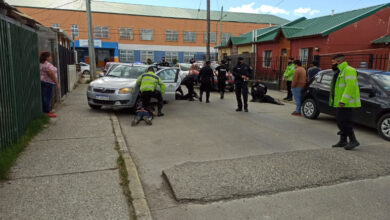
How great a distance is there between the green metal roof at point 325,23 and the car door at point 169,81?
10413 mm

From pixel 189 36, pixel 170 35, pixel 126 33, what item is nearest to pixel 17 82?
pixel 126 33

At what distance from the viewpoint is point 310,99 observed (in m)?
9.18

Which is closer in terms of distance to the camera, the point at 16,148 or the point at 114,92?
the point at 16,148

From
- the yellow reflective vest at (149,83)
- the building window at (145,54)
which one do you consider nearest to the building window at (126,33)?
the building window at (145,54)

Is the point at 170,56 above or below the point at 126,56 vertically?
above

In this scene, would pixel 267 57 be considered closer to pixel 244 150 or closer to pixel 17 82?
pixel 244 150

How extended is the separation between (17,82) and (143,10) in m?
53.1

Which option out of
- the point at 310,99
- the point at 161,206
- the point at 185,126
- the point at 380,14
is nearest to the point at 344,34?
the point at 380,14

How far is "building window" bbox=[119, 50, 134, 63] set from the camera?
52.2m

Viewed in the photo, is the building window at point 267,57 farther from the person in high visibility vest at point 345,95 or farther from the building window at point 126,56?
the building window at point 126,56

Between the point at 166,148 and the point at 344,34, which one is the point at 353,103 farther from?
the point at 344,34

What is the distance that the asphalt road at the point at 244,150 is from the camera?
3.48 metres

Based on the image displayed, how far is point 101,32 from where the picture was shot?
51.2m

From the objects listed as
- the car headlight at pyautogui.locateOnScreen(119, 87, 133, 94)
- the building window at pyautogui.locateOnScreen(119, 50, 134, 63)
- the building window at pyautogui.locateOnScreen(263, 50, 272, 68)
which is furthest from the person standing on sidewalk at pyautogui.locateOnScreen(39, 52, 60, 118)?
the building window at pyautogui.locateOnScreen(119, 50, 134, 63)
